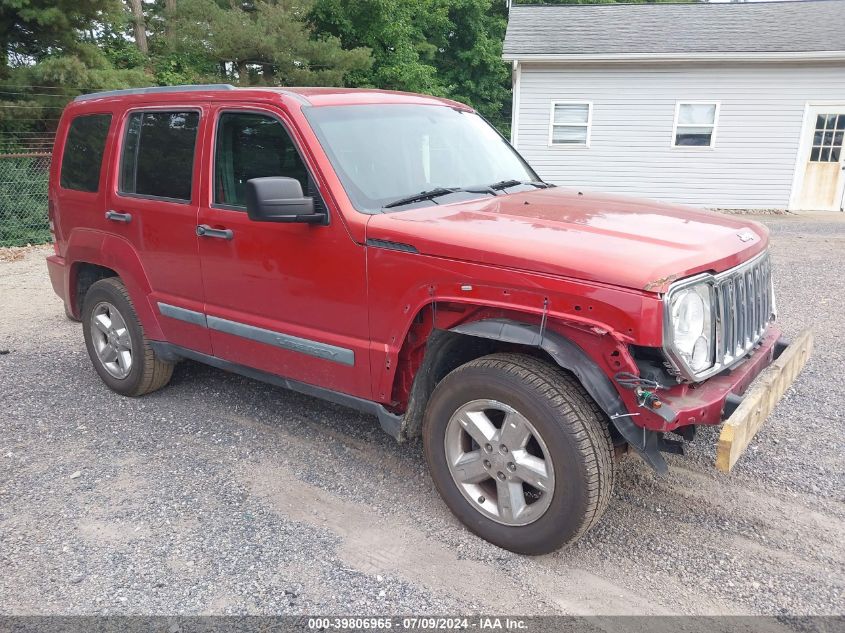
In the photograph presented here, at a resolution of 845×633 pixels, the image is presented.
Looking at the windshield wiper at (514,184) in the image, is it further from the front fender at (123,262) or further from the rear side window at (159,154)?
the front fender at (123,262)

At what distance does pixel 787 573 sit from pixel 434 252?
2102 millimetres

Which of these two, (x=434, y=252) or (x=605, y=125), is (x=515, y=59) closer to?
(x=605, y=125)

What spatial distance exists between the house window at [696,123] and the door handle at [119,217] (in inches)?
557

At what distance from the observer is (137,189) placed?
4340 millimetres

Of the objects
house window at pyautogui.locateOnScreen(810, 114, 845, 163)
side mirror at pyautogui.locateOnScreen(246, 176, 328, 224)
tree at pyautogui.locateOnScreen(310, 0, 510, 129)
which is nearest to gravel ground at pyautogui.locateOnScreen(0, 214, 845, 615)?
side mirror at pyautogui.locateOnScreen(246, 176, 328, 224)

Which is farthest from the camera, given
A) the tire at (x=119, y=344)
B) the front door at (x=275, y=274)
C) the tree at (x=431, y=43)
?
the tree at (x=431, y=43)

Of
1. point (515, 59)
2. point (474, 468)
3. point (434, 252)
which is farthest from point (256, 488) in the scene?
point (515, 59)

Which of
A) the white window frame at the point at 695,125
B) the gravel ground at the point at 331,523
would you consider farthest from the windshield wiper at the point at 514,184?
the white window frame at the point at 695,125

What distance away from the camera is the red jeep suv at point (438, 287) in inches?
105

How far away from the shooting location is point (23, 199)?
1149 centimetres

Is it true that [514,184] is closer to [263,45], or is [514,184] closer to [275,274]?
[275,274]

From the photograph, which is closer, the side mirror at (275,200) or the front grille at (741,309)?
the front grille at (741,309)

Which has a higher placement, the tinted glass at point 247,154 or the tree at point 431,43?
the tree at point 431,43

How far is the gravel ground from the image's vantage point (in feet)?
9.11
